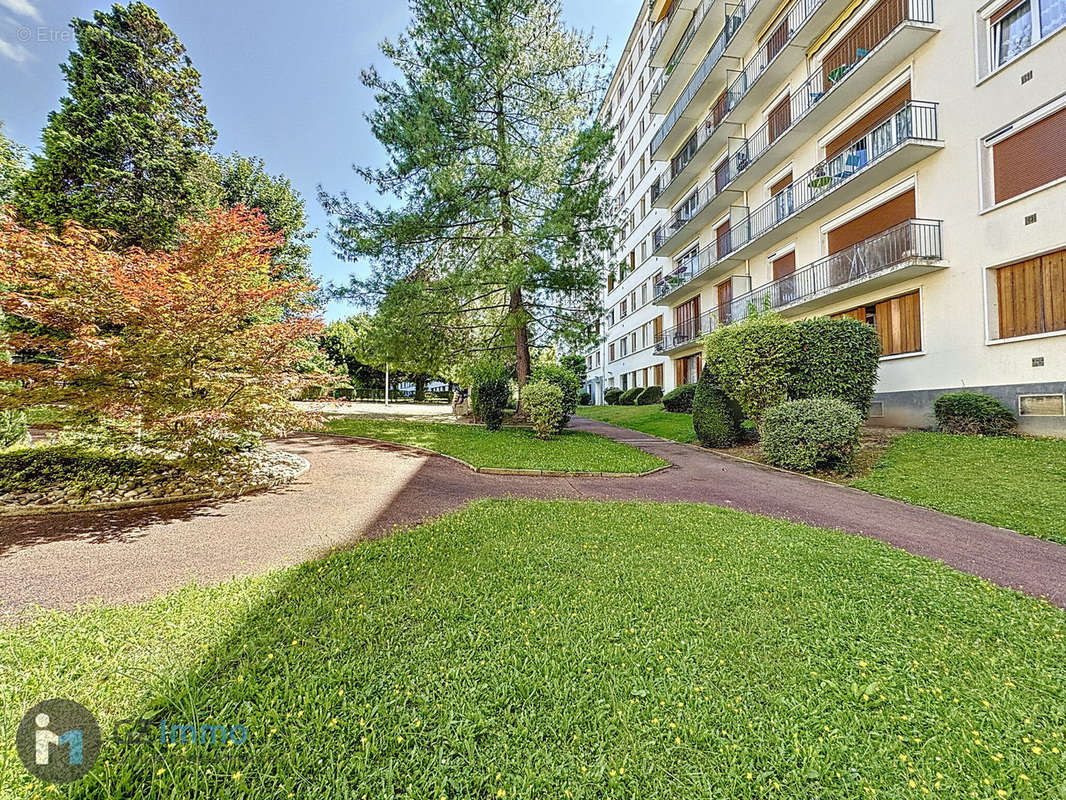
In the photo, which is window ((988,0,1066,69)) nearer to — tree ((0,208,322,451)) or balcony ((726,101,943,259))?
balcony ((726,101,943,259))

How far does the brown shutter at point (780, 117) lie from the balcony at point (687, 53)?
5.92 meters

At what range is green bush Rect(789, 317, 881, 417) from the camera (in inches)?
373

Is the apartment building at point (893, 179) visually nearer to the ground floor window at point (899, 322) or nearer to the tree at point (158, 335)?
the ground floor window at point (899, 322)

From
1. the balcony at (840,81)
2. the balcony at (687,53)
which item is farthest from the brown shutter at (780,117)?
the balcony at (687,53)

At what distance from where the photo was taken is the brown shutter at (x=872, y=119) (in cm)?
1165

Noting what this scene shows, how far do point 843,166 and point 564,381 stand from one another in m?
11.0

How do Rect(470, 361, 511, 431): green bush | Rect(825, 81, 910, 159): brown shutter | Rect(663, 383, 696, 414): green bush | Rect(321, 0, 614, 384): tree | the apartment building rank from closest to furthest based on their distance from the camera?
the apartment building, Rect(825, 81, 910, 159): brown shutter, Rect(321, 0, 614, 384): tree, Rect(470, 361, 511, 431): green bush, Rect(663, 383, 696, 414): green bush

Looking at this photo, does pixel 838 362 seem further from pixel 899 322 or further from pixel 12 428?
pixel 12 428

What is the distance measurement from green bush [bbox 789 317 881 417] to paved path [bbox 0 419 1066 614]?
274 centimetres

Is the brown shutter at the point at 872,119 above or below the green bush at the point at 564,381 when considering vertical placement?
above

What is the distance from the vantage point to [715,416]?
36.4 ft

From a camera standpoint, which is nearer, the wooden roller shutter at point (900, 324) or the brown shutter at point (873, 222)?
the wooden roller shutter at point (900, 324)

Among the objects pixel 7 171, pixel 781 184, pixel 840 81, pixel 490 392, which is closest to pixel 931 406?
pixel 840 81

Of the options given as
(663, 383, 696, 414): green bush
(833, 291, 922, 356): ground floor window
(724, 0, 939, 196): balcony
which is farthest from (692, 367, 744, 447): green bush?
(724, 0, 939, 196): balcony
